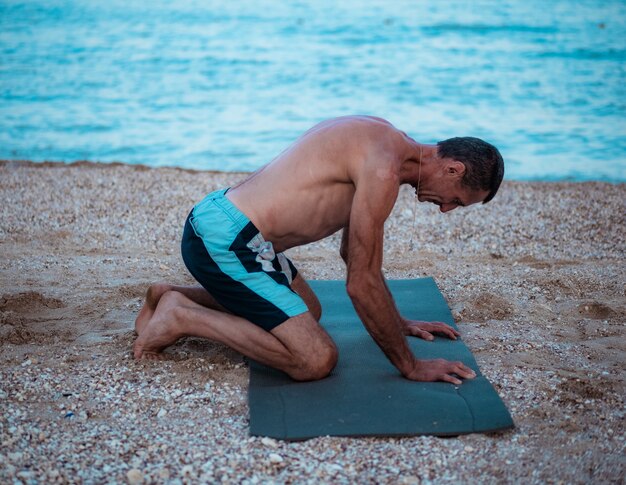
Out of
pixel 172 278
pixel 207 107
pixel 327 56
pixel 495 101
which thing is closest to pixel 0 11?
pixel 327 56

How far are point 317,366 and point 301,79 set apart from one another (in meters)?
12.8

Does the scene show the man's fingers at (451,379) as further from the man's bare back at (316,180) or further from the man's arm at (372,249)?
the man's bare back at (316,180)

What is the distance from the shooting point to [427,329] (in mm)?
3951

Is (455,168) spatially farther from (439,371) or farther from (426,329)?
(426,329)

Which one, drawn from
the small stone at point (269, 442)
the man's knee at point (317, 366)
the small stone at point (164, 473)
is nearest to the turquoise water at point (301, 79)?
the man's knee at point (317, 366)

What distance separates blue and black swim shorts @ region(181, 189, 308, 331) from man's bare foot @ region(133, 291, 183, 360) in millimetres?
242

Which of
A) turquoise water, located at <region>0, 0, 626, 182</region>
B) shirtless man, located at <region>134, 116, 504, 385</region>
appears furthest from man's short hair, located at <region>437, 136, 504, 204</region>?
turquoise water, located at <region>0, 0, 626, 182</region>

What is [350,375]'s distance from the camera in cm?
344

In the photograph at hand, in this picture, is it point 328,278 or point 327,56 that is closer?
point 328,278

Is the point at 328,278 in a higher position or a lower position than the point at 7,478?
lower

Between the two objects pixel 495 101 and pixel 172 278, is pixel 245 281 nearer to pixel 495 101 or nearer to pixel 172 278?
pixel 172 278

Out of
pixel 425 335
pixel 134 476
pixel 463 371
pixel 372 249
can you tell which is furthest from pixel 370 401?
pixel 134 476

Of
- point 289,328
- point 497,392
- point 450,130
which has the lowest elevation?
point 450,130

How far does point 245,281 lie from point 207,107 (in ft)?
34.3
